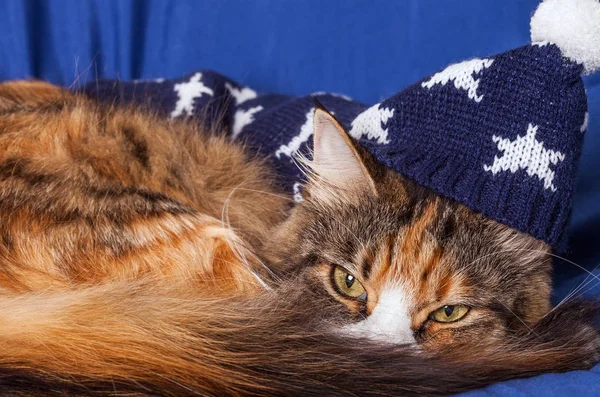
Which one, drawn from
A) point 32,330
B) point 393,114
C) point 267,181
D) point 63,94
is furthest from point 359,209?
point 63,94

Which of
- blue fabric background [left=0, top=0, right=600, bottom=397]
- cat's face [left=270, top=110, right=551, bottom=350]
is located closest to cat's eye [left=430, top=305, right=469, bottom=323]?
cat's face [left=270, top=110, right=551, bottom=350]

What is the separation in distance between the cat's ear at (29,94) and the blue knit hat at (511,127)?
852mm

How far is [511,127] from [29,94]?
3.94ft

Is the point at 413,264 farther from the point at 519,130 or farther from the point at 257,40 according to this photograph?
the point at 257,40

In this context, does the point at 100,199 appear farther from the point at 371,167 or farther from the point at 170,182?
the point at 371,167

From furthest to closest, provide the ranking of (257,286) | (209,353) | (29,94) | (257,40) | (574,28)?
(257,40) < (29,94) < (257,286) < (574,28) < (209,353)

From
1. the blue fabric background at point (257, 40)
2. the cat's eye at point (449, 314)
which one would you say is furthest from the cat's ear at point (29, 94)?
the cat's eye at point (449, 314)

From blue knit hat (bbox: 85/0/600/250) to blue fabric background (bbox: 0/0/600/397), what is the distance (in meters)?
0.97

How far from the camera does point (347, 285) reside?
116 cm

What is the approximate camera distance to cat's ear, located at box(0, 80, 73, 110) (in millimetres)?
1586

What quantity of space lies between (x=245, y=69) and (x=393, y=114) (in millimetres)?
1218

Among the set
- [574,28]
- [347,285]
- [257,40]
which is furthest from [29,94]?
[574,28]

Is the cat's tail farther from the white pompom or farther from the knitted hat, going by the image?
the white pompom

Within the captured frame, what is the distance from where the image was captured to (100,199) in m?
1.22
